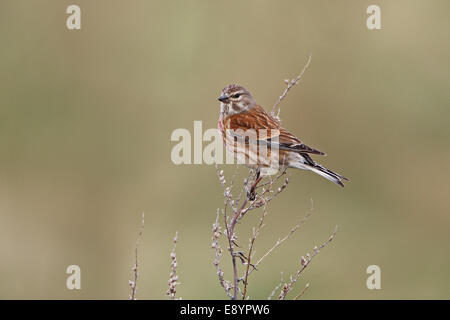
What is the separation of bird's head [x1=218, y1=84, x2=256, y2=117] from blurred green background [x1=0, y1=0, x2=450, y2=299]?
7.51 ft

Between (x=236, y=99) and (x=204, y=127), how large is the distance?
261cm

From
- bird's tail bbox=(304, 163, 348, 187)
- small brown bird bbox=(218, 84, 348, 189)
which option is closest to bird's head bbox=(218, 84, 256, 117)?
small brown bird bbox=(218, 84, 348, 189)

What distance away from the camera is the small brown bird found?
5.39 meters

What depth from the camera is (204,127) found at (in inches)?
323

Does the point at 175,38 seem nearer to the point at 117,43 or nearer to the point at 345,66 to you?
the point at 117,43

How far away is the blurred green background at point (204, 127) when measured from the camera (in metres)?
7.59

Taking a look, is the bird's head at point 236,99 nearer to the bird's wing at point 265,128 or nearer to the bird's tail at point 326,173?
→ the bird's wing at point 265,128

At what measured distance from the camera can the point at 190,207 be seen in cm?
823

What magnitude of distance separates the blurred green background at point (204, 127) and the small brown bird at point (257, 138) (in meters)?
2.15

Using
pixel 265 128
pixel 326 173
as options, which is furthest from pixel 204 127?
pixel 326 173

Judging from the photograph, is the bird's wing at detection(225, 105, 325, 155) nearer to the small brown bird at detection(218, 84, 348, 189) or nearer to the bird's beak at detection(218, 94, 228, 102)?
the small brown bird at detection(218, 84, 348, 189)

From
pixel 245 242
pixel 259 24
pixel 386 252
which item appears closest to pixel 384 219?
pixel 386 252

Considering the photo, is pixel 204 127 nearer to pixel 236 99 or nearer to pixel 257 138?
pixel 236 99
